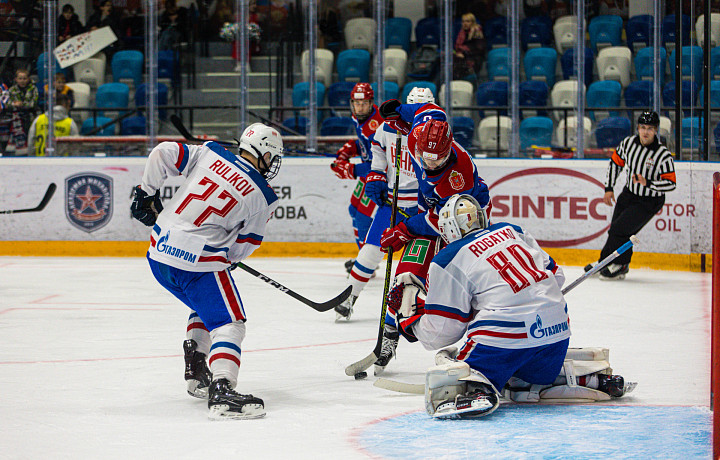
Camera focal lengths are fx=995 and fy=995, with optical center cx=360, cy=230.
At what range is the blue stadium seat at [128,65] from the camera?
32.8 feet

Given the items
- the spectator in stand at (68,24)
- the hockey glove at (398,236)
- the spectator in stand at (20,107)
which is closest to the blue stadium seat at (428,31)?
the spectator in stand at (68,24)

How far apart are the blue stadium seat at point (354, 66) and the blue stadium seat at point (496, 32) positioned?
1194 mm

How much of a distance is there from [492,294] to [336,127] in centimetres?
659

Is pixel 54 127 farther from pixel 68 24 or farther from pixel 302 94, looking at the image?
pixel 302 94

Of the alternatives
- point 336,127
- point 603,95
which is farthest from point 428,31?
point 603,95

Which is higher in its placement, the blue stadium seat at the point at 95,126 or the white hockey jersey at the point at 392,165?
the blue stadium seat at the point at 95,126

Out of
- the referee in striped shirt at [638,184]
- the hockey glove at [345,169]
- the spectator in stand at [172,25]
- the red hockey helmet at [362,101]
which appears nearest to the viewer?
the red hockey helmet at [362,101]

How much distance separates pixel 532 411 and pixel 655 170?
4575 mm

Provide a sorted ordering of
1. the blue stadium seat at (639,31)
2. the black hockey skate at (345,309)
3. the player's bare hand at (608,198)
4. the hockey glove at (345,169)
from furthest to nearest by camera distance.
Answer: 1. the blue stadium seat at (639,31)
2. the player's bare hand at (608,198)
3. the hockey glove at (345,169)
4. the black hockey skate at (345,309)

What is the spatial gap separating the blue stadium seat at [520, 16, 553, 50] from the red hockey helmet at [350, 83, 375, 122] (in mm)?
3339

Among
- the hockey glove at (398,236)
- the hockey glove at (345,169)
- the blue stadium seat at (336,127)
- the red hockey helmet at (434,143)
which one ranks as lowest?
the hockey glove at (398,236)

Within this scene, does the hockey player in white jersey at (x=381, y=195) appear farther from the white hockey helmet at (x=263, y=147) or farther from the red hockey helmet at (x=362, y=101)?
the white hockey helmet at (x=263, y=147)

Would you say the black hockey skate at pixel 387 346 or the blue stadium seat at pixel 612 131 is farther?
the blue stadium seat at pixel 612 131

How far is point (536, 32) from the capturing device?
965cm
